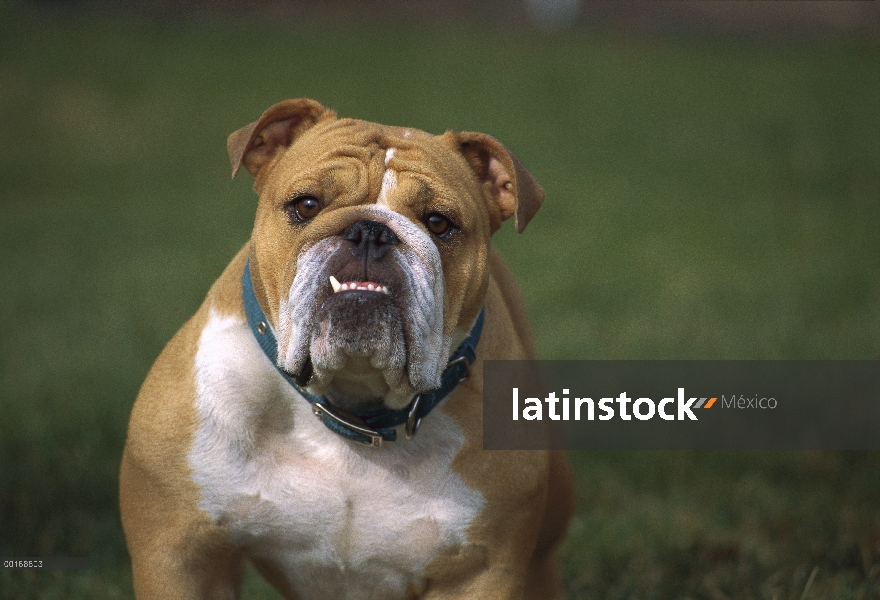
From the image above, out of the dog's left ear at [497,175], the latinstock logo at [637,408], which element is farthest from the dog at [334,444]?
the latinstock logo at [637,408]

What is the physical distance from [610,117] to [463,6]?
4179 mm

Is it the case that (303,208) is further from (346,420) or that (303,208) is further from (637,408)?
(637,408)

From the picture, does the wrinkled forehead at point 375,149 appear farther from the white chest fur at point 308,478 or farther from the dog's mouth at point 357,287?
the white chest fur at point 308,478

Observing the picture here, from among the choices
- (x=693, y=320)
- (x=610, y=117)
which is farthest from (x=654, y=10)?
(x=693, y=320)

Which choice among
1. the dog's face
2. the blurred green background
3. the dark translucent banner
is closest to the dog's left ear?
the dog's face

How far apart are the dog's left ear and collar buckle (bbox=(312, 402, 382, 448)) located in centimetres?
70

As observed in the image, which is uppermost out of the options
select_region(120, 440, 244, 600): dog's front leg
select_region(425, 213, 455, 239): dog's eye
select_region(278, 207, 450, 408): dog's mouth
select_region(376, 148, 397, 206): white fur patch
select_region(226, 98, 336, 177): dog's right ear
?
select_region(226, 98, 336, 177): dog's right ear

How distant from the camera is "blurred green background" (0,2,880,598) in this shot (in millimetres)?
4406

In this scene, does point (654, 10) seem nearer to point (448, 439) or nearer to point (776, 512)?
point (776, 512)

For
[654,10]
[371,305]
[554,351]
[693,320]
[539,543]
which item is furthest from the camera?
[654,10]

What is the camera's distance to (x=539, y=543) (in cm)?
346

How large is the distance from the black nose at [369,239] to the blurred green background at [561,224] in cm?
177

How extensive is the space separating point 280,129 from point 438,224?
0.60 metres

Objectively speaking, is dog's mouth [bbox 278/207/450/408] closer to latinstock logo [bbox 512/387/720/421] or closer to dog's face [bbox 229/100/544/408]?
dog's face [bbox 229/100/544/408]
